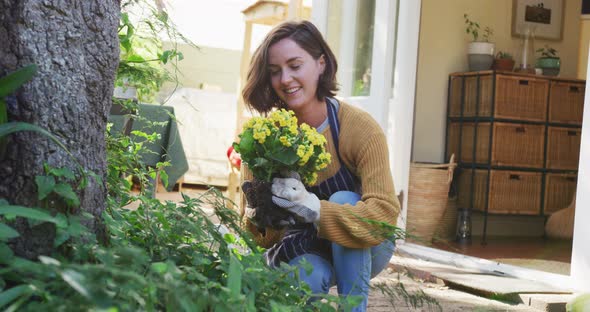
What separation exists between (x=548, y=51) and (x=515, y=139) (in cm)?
85

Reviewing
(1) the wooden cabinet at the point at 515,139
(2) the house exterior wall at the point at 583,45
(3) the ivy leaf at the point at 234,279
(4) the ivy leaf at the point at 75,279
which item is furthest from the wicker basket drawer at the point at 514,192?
(4) the ivy leaf at the point at 75,279

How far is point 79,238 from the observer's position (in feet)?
3.85

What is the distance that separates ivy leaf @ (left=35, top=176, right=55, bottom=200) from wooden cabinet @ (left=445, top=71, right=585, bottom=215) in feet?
15.4

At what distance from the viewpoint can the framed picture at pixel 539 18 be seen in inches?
235

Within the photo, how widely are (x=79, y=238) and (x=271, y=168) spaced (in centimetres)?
71

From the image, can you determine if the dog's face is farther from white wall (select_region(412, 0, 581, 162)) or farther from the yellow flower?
white wall (select_region(412, 0, 581, 162))

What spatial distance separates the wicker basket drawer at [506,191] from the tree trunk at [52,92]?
4.59 meters

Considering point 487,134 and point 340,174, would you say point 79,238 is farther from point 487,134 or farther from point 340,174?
point 487,134

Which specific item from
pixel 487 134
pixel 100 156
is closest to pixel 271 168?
pixel 100 156

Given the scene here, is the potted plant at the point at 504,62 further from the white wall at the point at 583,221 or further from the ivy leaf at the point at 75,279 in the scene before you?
the ivy leaf at the point at 75,279

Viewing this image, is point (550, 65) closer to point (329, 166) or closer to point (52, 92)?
point (329, 166)

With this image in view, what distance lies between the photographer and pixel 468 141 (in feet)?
18.8

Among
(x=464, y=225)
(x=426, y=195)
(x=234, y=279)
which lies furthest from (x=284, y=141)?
(x=464, y=225)

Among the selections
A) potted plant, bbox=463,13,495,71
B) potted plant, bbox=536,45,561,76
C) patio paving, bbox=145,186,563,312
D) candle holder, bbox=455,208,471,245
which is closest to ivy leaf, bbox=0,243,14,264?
patio paving, bbox=145,186,563,312
